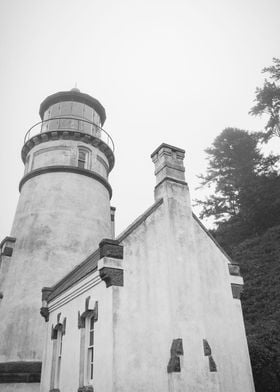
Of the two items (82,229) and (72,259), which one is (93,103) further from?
(72,259)

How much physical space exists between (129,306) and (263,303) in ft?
44.1

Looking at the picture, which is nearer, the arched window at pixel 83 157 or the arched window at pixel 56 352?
the arched window at pixel 56 352

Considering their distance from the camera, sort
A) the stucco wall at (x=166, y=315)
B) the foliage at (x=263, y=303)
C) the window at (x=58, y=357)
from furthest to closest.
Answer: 1. the foliage at (x=263, y=303)
2. the window at (x=58, y=357)
3. the stucco wall at (x=166, y=315)

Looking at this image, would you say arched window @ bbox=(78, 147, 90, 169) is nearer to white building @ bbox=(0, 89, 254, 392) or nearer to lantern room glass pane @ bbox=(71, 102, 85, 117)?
lantern room glass pane @ bbox=(71, 102, 85, 117)

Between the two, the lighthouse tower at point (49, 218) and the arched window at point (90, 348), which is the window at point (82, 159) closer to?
the lighthouse tower at point (49, 218)

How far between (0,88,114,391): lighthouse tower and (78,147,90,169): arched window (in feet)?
0.20

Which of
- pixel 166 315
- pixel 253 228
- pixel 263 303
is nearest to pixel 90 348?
pixel 166 315

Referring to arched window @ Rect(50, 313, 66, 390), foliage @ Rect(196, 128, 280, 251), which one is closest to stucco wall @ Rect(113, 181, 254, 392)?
arched window @ Rect(50, 313, 66, 390)

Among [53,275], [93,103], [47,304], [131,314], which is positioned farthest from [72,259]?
[93,103]

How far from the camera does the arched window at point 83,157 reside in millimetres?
20383

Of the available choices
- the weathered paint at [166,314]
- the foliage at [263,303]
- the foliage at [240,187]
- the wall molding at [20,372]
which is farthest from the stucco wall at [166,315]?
the foliage at [240,187]

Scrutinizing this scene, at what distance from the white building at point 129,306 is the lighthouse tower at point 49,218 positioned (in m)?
0.06

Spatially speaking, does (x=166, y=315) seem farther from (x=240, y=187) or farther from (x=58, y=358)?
(x=240, y=187)

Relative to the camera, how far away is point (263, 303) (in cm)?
1989
